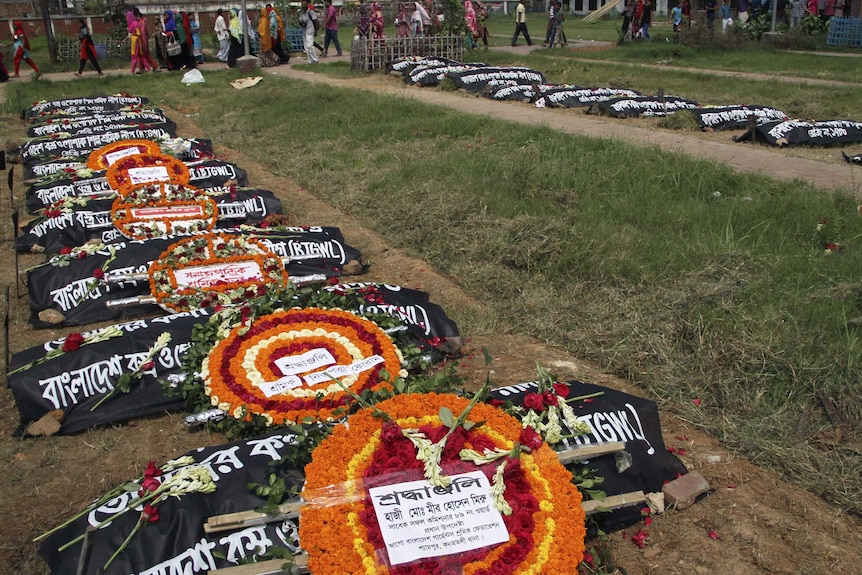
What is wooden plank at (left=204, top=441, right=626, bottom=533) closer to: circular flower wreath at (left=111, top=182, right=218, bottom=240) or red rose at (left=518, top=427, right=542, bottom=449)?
red rose at (left=518, top=427, right=542, bottom=449)

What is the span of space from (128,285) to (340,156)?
504 centimetres

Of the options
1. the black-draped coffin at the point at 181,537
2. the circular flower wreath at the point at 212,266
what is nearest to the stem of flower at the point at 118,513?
the black-draped coffin at the point at 181,537

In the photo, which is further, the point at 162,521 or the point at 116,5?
the point at 116,5

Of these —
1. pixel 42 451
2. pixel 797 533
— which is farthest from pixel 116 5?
pixel 797 533

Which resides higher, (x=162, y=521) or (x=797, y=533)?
(x=162, y=521)

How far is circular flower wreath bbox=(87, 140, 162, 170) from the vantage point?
31.2 feet

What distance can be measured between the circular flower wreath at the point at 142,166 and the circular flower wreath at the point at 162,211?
357mm

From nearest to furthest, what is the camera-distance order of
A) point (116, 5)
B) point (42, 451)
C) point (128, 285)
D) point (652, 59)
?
point (42, 451) < point (128, 285) < point (652, 59) < point (116, 5)

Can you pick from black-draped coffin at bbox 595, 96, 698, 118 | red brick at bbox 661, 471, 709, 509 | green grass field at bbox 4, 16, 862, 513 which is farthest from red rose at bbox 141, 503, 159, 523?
black-draped coffin at bbox 595, 96, 698, 118

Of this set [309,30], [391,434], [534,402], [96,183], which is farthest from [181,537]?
[309,30]

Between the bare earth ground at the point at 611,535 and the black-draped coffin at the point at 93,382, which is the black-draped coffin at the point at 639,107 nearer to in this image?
the bare earth ground at the point at 611,535

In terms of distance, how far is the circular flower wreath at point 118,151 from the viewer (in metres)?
9.51

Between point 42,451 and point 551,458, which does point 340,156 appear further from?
point 551,458

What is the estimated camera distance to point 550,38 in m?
27.5
